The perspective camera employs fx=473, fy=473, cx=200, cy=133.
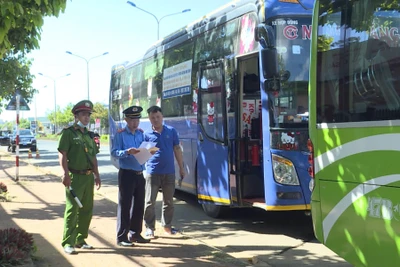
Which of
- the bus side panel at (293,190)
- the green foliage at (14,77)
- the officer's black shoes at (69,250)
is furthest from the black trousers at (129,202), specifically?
the green foliage at (14,77)

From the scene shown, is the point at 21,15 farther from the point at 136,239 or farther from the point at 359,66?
the point at 359,66

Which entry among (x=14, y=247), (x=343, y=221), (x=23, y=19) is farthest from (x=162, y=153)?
(x=343, y=221)

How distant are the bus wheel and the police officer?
10.4ft

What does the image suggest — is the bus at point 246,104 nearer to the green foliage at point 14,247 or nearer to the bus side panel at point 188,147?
the bus side panel at point 188,147

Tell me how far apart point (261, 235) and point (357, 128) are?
3.95m

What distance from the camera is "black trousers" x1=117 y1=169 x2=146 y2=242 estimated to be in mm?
6336

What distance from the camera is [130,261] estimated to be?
225 inches

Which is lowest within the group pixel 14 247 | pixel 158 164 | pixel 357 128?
pixel 14 247

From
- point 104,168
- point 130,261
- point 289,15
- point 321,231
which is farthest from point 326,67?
point 104,168

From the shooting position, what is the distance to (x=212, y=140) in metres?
8.12

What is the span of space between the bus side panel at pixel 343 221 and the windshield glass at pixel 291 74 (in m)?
2.25

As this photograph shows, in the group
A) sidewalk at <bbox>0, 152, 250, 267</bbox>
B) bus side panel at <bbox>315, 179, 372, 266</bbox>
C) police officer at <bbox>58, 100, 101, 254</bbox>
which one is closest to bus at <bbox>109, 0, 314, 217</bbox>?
sidewalk at <bbox>0, 152, 250, 267</bbox>

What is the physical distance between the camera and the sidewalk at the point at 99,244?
223 inches

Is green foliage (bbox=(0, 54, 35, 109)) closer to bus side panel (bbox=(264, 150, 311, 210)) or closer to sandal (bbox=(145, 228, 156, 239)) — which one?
sandal (bbox=(145, 228, 156, 239))
